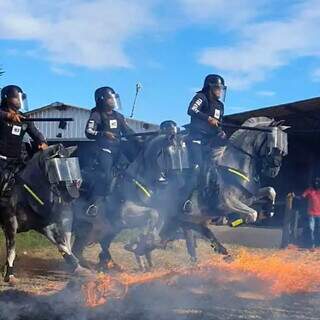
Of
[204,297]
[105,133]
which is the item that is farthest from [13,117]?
[204,297]

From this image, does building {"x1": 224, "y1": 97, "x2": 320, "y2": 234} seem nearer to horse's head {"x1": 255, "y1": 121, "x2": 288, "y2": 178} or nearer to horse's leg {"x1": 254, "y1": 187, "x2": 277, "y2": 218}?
horse's leg {"x1": 254, "y1": 187, "x2": 277, "y2": 218}

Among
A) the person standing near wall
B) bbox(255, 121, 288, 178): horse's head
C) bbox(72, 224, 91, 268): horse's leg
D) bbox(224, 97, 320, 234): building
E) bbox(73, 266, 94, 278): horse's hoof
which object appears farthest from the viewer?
bbox(224, 97, 320, 234): building

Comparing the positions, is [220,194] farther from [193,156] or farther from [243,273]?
[243,273]

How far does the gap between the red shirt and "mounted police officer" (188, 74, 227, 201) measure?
550cm

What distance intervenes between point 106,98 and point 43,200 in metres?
2.17

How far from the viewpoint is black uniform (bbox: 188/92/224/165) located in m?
10.9

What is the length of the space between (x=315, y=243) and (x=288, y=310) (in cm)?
868

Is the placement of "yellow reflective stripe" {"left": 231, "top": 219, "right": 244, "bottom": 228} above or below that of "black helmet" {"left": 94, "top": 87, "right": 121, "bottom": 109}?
below

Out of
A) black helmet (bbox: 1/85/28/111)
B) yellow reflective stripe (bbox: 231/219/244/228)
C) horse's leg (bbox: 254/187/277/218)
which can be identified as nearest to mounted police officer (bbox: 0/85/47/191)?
black helmet (bbox: 1/85/28/111)

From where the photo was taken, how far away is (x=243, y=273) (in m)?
8.83

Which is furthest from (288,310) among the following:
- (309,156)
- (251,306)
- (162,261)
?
(309,156)

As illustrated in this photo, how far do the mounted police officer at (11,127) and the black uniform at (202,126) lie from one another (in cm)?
270

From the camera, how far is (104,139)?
431 inches

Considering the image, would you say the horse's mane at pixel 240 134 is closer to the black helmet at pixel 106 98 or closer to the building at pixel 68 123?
the black helmet at pixel 106 98
